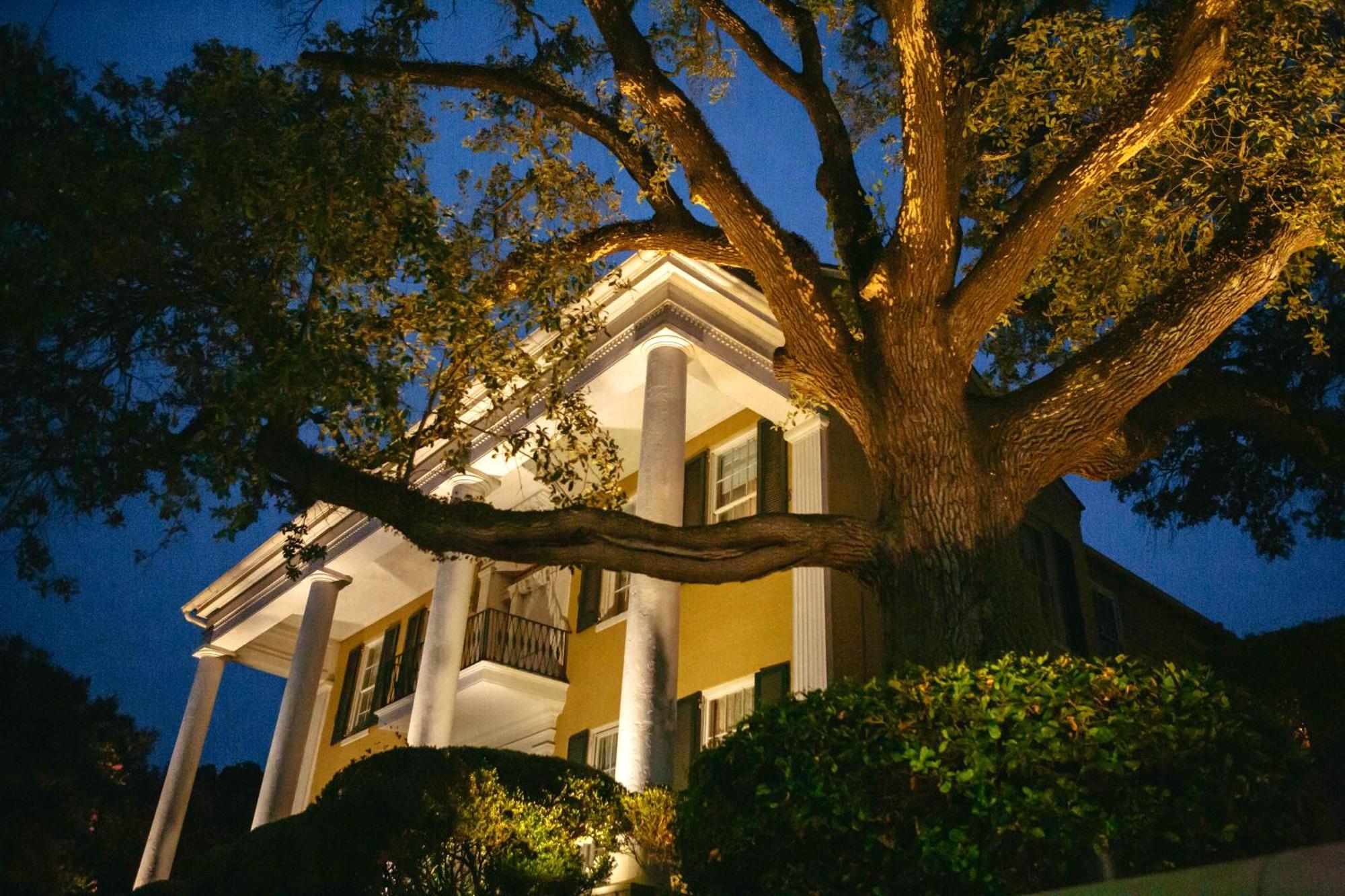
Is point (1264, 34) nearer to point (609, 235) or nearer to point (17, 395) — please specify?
point (609, 235)

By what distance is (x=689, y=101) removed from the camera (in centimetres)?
884

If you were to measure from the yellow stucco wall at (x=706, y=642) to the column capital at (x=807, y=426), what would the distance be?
5.64ft

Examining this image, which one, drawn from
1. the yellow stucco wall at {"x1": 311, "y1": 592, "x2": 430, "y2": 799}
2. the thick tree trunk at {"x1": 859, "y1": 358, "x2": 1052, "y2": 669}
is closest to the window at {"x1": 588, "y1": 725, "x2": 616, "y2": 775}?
the yellow stucco wall at {"x1": 311, "y1": 592, "x2": 430, "y2": 799}

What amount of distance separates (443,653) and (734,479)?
4.65 meters

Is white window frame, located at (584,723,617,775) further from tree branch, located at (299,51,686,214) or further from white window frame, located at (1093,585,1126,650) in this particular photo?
tree branch, located at (299,51,686,214)

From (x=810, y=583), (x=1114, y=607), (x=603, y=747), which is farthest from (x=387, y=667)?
(x=1114, y=607)

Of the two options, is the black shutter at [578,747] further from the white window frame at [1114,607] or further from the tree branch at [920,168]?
the tree branch at [920,168]

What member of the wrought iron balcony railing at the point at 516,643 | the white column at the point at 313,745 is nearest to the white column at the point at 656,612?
the wrought iron balcony railing at the point at 516,643

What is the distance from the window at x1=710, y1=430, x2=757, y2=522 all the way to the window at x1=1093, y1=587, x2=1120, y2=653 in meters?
6.75

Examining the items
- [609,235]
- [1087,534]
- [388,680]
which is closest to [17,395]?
[609,235]

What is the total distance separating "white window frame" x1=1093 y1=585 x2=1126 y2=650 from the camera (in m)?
17.6

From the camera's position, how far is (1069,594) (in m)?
16.0

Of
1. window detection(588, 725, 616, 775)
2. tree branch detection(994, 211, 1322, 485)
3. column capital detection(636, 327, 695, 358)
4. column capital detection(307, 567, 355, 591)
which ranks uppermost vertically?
column capital detection(636, 327, 695, 358)

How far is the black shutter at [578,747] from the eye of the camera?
15297 mm
